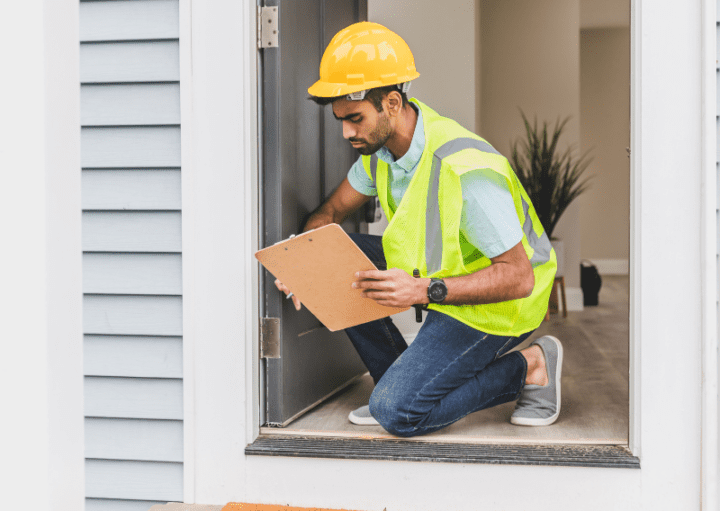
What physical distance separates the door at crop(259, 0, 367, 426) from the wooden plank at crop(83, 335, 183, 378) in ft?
0.86

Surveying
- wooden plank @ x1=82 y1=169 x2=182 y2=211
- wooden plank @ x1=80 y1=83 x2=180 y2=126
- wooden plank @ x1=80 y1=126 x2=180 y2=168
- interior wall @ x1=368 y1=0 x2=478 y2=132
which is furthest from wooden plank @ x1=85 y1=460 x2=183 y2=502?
interior wall @ x1=368 y1=0 x2=478 y2=132

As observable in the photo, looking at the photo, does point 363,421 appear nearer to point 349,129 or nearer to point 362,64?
point 349,129

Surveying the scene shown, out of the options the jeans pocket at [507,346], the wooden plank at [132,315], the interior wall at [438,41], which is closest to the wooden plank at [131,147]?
the wooden plank at [132,315]

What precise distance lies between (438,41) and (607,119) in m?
4.91

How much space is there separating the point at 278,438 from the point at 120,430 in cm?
45

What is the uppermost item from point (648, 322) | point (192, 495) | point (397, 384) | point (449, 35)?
point (449, 35)

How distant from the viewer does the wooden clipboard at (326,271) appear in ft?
5.17

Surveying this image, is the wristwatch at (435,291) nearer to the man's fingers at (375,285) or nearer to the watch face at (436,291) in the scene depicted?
the watch face at (436,291)

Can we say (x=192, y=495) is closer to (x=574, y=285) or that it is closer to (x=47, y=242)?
(x=47, y=242)

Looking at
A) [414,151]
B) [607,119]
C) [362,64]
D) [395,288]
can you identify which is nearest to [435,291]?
[395,288]

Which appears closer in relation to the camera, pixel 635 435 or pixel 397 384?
pixel 635 435

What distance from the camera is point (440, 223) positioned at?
1799 millimetres

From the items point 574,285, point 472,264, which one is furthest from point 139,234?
point 574,285

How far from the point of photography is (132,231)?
176 cm
